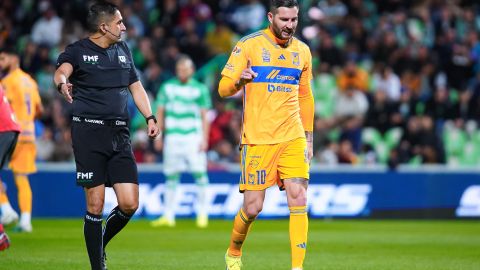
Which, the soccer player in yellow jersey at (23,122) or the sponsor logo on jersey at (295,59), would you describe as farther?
the soccer player in yellow jersey at (23,122)

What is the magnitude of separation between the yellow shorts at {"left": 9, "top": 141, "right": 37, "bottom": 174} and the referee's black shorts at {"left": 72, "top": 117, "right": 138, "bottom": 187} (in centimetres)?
605

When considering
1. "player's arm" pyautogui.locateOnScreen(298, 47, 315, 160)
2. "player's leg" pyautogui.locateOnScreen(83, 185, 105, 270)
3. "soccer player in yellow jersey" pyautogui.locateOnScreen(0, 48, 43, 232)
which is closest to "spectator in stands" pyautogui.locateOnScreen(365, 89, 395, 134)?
"soccer player in yellow jersey" pyautogui.locateOnScreen(0, 48, 43, 232)

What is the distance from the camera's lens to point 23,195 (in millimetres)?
14852

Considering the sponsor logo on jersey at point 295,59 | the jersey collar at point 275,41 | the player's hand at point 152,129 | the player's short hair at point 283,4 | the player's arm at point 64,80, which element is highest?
the player's short hair at point 283,4

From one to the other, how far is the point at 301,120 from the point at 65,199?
33.1ft

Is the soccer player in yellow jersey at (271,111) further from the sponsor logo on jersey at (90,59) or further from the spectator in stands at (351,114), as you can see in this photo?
the spectator in stands at (351,114)

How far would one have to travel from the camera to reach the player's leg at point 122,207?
916cm

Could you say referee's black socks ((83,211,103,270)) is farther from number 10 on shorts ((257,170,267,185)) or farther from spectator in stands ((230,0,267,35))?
spectator in stands ((230,0,267,35))

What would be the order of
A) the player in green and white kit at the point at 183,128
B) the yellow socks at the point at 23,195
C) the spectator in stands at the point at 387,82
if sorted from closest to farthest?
the yellow socks at the point at 23,195
the player in green and white kit at the point at 183,128
the spectator in stands at the point at 387,82

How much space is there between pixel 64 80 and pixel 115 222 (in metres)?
1.55

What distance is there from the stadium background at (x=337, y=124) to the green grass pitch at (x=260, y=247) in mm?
43

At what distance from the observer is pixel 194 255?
1195 centimetres

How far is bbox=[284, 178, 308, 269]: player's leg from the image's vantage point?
8.97 m

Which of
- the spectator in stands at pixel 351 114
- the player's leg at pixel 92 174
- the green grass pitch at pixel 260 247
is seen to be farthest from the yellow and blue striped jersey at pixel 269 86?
the spectator in stands at pixel 351 114
